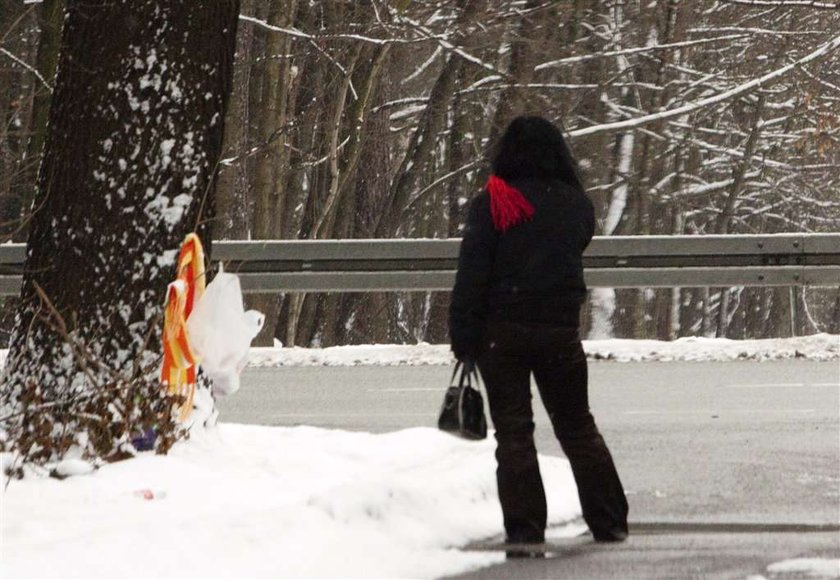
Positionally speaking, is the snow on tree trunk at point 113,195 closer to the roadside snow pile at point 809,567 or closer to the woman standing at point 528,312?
the woman standing at point 528,312

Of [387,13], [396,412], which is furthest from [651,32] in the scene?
[396,412]

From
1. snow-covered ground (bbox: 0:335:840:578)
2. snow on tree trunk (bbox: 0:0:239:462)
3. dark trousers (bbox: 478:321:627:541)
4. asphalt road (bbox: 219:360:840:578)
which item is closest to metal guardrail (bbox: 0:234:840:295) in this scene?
asphalt road (bbox: 219:360:840:578)

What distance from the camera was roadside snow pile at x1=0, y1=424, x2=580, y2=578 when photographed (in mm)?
5898

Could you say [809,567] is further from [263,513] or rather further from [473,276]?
[263,513]

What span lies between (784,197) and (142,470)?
85.3 feet

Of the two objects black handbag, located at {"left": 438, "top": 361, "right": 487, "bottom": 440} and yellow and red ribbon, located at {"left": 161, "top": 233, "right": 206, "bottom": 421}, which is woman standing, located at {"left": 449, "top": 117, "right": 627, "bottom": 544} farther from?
yellow and red ribbon, located at {"left": 161, "top": 233, "right": 206, "bottom": 421}

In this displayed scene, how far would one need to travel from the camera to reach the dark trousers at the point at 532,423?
6438 mm

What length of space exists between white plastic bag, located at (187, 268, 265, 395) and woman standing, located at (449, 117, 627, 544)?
1.73 m

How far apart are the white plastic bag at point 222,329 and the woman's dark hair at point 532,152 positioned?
1.85m

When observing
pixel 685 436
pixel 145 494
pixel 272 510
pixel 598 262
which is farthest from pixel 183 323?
pixel 598 262

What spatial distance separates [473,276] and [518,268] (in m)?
0.18

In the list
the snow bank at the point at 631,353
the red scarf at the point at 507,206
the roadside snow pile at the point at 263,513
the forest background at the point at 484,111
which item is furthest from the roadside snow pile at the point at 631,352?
the red scarf at the point at 507,206

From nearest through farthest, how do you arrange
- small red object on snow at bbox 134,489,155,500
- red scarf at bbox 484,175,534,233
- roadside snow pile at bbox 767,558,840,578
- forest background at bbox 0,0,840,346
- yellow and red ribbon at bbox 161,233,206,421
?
1. roadside snow pile at bbox 767,558,840,578
2. red scarf at bbox 484,175,534,233
3. small red object on snow at bbox 134,489,155,500
4. yellow and red ribbon at bbox 161,233,206,421
5. forest background at bbox 0,0,840,346

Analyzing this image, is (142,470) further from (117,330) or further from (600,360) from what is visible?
(600,360)
